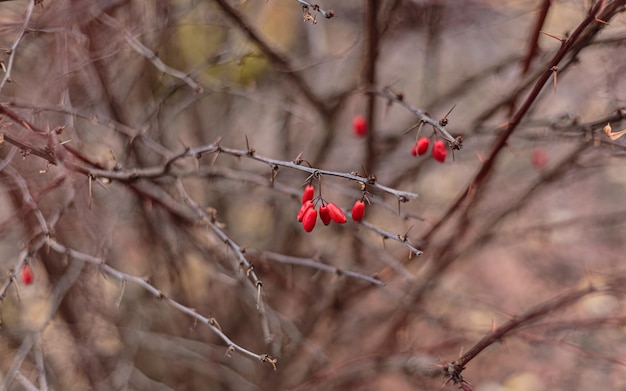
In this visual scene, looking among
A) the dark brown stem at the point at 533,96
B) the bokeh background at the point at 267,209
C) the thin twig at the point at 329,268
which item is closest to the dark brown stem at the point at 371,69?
the bokeh background at the point at 267,209

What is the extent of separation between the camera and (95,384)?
118 inches

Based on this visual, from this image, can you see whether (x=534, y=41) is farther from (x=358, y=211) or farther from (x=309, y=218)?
(x=309, y=218)

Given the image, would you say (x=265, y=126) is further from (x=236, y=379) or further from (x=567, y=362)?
(x=567, y=362)

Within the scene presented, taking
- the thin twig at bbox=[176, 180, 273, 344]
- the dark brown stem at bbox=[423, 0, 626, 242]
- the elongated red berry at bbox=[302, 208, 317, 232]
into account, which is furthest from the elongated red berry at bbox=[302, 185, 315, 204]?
the dark brown stem at bbox=[423, 0, 626, 242]

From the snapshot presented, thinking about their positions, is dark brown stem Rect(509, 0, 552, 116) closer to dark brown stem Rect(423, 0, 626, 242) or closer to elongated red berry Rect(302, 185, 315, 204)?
dark brown stem Rect(423, 0, 626, 242)

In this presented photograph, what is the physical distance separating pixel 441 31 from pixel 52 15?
1.97m

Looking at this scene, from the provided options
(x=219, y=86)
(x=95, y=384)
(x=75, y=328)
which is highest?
(x=219, y=86)

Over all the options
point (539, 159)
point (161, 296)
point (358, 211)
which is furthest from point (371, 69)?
point (161, 296)

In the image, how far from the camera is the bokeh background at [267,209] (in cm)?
Answer: 268

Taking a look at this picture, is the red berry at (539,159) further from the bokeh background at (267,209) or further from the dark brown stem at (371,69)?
the dark brown stem at (371,69)

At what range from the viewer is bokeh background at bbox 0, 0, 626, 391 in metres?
2.68

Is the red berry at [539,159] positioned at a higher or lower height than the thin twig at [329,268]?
higher

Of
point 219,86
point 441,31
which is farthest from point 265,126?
point 441,31

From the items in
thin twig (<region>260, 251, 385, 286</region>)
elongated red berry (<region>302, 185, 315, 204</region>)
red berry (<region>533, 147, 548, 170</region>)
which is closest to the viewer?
elongated red berry (<region>302, 185, 315, 204</region>)
